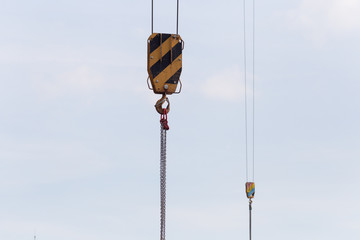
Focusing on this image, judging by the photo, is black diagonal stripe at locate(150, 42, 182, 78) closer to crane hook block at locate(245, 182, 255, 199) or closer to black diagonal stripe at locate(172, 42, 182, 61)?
black diagonal stripe at locate(172, 42, 182, 61)

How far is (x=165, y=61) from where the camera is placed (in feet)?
31.0

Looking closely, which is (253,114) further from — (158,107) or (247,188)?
(158,107)

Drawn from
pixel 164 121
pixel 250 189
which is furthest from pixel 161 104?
pixel 250 189

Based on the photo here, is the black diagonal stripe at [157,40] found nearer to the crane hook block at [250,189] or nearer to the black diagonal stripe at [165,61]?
the black diagonal stripe at [165,61]

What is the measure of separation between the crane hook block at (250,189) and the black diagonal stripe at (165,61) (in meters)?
6.60

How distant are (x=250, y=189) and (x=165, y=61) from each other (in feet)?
22.0

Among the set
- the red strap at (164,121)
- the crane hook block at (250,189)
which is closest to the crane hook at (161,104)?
the red strap at (164,121)

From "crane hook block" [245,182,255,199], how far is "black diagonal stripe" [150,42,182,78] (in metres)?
6.60

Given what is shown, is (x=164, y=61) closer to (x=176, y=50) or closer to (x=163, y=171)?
(x=176, y=50)

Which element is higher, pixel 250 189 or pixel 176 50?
pixel 176 50

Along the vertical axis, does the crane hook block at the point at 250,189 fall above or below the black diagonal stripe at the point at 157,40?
below

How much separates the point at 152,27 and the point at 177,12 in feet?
1.53

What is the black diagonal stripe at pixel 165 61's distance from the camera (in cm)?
939

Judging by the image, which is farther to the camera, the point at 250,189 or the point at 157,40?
the point at 250,189
